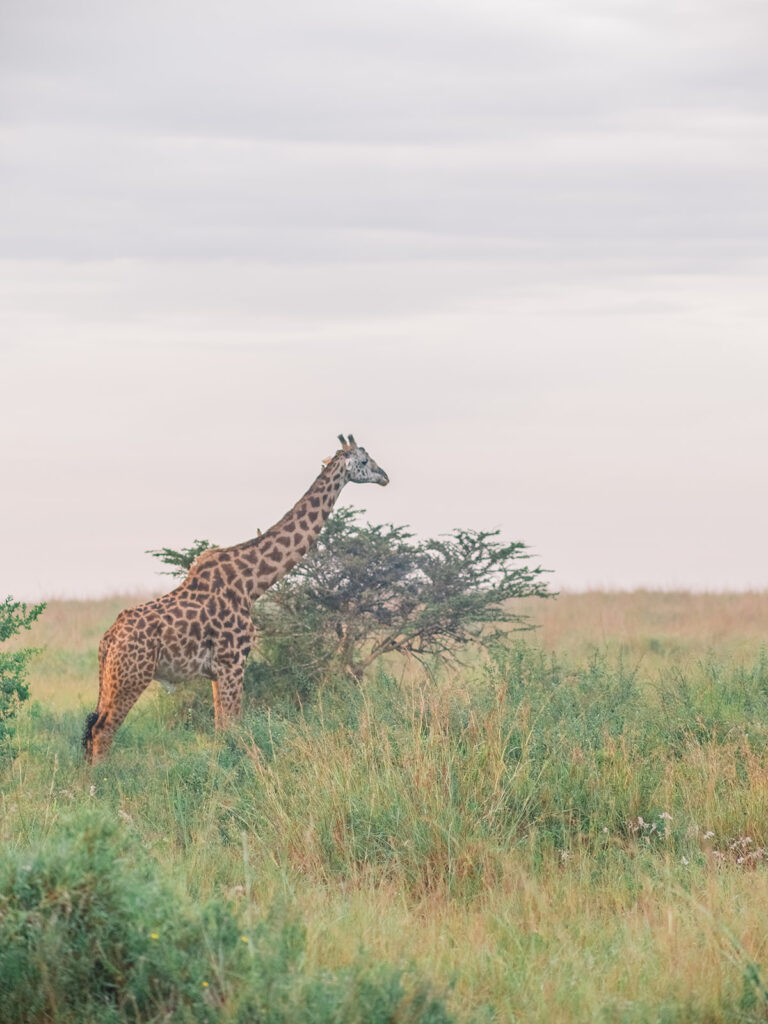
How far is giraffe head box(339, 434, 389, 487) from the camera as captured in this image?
38.7ft

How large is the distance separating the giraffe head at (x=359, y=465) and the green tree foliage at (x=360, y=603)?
32.9 inches

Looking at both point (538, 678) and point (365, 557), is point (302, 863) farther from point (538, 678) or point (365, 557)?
point (365, 557)

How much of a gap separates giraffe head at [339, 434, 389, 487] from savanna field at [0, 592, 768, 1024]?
1959 millimetres

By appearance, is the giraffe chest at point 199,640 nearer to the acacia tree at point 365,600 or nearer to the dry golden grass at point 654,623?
the acacia tree at point 365,600

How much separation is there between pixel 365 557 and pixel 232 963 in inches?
314

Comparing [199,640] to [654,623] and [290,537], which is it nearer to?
[290,537]

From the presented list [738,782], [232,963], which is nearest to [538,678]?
[738,782]

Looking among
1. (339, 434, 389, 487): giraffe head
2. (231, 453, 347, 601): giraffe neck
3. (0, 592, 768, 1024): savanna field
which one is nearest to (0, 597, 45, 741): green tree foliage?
(0, 592, 768, 1024): savanna field

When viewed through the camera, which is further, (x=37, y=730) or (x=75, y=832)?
(x=37, y=730)

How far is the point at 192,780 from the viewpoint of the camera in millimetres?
8852

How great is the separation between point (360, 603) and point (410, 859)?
5813 mm

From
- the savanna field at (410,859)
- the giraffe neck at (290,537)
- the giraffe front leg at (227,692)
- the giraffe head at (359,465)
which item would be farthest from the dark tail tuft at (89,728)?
the giraffe head at (359,465)

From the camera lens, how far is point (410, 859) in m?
6.75

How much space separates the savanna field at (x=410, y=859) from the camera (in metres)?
4.62
